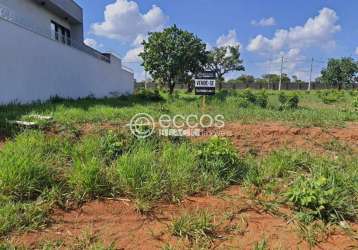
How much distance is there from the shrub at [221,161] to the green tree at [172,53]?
51.4 feet

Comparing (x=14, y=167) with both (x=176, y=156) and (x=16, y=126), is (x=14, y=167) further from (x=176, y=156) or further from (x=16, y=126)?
(x=16, y=126)

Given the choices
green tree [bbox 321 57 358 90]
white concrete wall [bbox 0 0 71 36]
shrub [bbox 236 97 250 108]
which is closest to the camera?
white concrete wall [bbox 0 0 71 36]

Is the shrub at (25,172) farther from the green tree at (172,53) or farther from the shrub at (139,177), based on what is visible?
the green tree at (172,53)

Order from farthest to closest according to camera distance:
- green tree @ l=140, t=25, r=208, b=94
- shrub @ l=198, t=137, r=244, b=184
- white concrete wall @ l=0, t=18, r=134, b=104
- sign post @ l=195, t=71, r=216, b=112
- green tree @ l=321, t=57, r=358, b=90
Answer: green tree @ l=321, t=57, r=358, b=90 < green tree @ l=140, t=25, r=208, b=94 < white concrete wall @ l=0, t=18, r=134, b=104 < sign post @ l=195, t=71, r=216, b=112 < shrub @ l=198, t=137, r=244, b=184

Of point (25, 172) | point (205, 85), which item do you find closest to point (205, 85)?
point (205, 85)

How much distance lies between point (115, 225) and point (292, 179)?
2180 mm

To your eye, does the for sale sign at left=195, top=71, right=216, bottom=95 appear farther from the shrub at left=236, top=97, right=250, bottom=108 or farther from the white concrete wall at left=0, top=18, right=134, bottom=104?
the white concrete wall at left=0, top=18, right=134, bottom=104

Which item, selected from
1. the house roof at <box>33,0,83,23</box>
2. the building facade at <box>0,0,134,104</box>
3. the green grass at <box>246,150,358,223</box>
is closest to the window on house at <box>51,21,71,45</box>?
the building facade at <box>0,0,134,104</box>

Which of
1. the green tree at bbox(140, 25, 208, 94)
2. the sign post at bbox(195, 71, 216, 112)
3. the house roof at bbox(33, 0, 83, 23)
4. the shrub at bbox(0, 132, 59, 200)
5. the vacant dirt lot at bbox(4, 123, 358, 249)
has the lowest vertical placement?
the vacant dirt lot at bbox(4, 123, 358, 249)

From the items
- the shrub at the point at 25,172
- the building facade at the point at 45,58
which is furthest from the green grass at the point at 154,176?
the building facade at the point at 45,58

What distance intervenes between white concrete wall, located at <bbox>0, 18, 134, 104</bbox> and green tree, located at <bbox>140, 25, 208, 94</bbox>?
5.38 m

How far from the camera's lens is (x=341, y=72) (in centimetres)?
4356

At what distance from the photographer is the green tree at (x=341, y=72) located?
1683 inches

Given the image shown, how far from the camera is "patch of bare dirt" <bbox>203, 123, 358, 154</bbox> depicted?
507 centimetres
